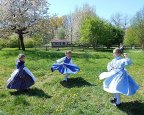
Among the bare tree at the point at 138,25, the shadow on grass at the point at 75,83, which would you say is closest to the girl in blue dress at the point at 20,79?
the shadow on grass at the point at 75,83

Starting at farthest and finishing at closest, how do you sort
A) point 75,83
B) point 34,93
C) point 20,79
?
point 75,83 → point 20,79 → point 34,93

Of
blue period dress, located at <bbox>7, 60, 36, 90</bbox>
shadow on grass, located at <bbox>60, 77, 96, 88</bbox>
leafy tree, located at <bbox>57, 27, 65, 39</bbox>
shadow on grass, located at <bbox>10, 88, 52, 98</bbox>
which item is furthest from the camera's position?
leafy tree, located at <bbox>57, 27, 65, 39</bbox>

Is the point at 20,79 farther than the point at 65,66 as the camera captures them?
No

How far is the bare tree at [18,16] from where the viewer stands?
34.9 metres

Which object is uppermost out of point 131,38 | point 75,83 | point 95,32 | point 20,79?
point 20,79

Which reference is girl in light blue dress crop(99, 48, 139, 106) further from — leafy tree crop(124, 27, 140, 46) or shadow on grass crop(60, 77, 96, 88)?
leafy tree crop(124, 27, 140, 46)

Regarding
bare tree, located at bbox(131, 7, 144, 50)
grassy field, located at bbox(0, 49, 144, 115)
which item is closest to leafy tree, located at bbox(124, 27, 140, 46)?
bare tree, located at bbox(131, 7, 144, 50)

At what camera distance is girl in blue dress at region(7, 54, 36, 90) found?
1352 centimetres

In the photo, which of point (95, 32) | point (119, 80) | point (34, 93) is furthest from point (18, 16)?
point (95, 32)

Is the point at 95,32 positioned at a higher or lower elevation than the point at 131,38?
higher

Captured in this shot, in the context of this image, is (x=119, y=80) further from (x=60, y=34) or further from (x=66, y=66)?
(x=60, y=34)

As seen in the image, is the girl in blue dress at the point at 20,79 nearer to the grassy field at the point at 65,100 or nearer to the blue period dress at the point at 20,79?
the blue period dress at the point at 20,79

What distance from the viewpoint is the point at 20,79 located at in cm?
1365

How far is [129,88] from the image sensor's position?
11.0m
